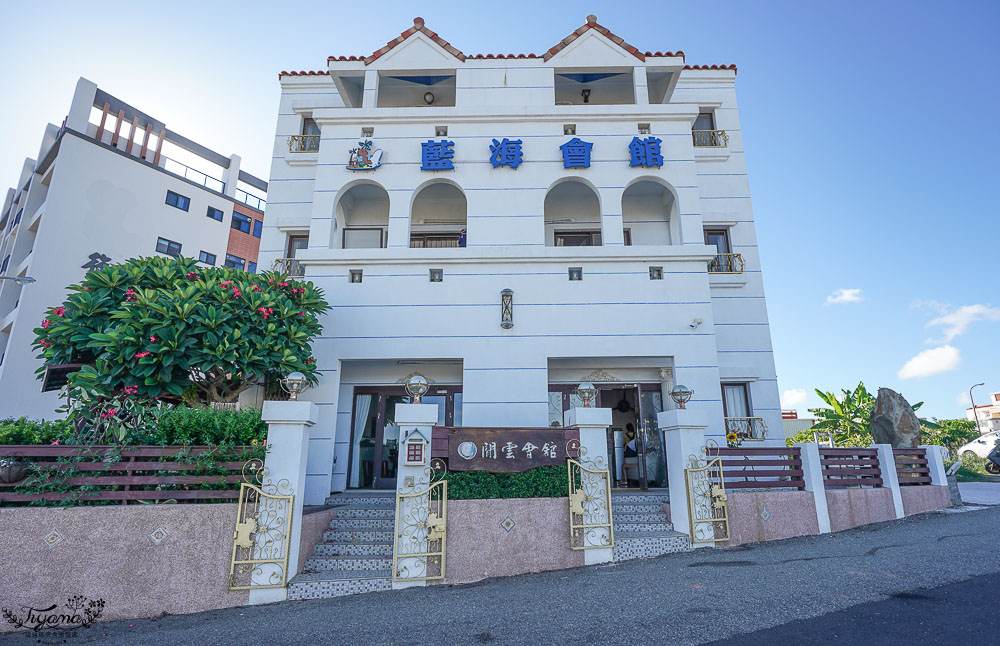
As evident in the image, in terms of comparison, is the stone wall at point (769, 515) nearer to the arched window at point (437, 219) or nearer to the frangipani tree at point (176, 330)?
the frangipani tree at point (176, 330)

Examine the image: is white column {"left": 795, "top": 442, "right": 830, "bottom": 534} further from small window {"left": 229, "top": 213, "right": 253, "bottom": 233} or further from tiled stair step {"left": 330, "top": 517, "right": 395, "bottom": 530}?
small window {"left": 229, "top": 213, "right": 253, "bottom": 233}

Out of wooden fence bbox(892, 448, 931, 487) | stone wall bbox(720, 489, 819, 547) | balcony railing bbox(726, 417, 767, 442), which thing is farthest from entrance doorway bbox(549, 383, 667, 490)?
wooden fence bbox(892, 448, 931, 487)

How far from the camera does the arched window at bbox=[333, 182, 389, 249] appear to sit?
41.9 ft

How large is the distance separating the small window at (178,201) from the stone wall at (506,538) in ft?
82.5

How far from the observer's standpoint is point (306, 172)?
42.5 feet

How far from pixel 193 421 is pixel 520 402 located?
572 cm

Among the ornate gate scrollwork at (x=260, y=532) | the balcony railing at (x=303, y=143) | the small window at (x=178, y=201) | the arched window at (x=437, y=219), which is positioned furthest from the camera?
the small window at (x=178, y=201)

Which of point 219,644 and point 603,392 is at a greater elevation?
point 603,392

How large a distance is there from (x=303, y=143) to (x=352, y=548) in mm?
10636

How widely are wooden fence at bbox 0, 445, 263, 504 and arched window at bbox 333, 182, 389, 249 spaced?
23.8 ft

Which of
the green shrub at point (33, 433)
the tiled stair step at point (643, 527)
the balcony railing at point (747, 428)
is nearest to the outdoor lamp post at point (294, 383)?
the green shrub at point (33, 433)

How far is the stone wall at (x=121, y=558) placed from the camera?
5781 millimetres

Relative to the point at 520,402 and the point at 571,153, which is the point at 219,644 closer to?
the point at 520,402

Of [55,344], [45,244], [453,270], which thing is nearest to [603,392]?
[453,270]
